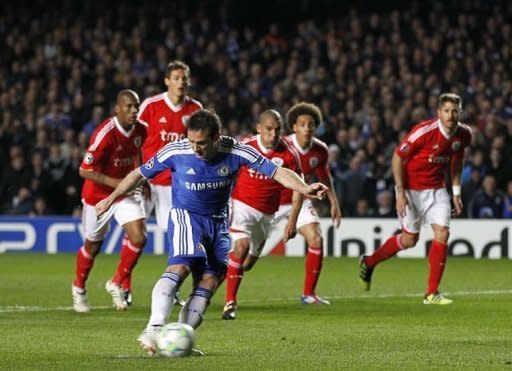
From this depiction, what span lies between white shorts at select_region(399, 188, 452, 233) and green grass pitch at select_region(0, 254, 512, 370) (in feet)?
2.65

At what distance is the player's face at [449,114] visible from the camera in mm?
13312

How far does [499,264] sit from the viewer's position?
19047 millimetres

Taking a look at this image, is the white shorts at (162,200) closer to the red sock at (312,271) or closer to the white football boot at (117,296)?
the white football boot at (117,296)

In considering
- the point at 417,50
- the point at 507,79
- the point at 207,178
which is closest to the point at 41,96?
the point at 417,50

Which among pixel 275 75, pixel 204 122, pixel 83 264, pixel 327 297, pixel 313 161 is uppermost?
pixel 204 122

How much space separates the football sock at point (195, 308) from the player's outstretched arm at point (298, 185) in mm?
926

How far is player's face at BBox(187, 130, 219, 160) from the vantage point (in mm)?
8680

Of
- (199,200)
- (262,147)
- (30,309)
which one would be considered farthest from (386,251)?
(199,200)

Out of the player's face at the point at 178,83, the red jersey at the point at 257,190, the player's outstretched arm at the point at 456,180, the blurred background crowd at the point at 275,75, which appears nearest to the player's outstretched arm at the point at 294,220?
the red jersey at the point at 257,190

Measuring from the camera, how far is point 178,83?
42.9 ft

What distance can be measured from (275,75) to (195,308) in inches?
665

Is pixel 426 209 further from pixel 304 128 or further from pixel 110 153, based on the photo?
pixel 110 153

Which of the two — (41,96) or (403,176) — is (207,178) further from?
(41,96)

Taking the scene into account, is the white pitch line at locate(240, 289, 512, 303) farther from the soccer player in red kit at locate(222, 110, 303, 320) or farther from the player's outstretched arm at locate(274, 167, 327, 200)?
the player's outstretched arm at locate(274, 167, 327, 200)
